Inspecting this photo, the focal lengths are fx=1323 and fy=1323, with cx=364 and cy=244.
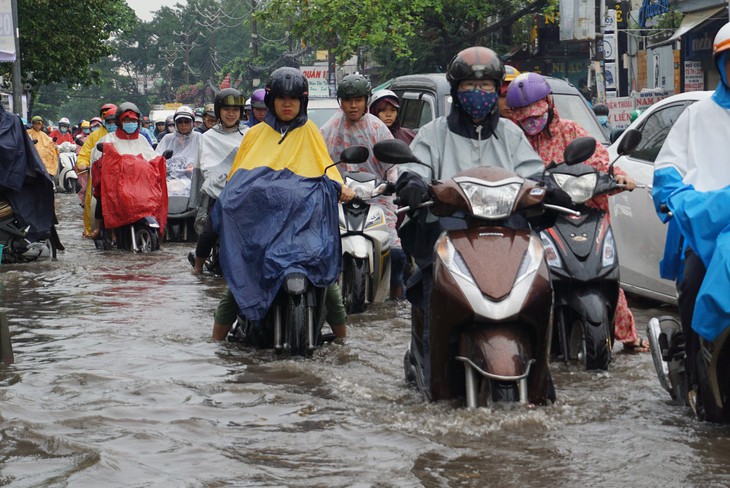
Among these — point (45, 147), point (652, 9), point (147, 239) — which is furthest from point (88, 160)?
point (652, 9)

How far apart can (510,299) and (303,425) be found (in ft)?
3.79

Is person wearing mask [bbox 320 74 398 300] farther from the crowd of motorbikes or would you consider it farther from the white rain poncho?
the white rain poncho

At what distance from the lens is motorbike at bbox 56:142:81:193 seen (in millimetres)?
32594

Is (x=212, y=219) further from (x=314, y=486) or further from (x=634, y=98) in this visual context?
(x=634, y=98)

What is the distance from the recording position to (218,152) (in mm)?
12258

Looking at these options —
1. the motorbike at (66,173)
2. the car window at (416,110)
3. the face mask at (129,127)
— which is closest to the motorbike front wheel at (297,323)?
the car window at (416,110)

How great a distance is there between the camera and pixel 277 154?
771cm

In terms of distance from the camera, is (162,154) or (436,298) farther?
(162,154)

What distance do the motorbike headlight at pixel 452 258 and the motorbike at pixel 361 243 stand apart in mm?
4130

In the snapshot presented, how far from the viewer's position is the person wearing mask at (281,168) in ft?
24.8

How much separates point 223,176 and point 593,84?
21179 millimetres

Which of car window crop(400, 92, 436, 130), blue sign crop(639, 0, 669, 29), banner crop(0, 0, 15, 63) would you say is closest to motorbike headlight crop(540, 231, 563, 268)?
car window crop(400, 92, 436, 130)

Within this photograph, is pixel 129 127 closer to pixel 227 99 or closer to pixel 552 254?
pixel 227 99

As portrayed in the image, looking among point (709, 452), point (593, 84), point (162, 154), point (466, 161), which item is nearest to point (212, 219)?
point (466, 161)
